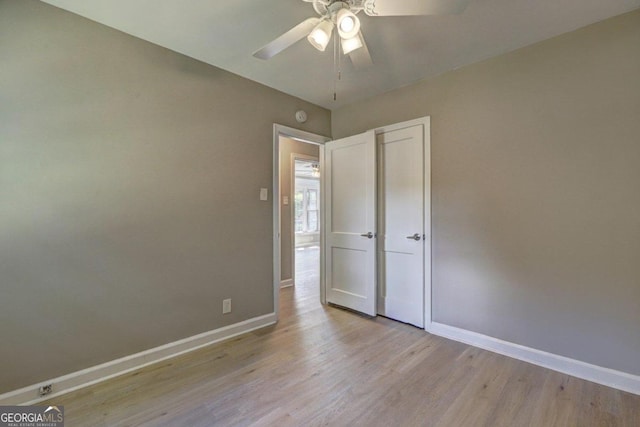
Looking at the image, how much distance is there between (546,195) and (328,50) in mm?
2040

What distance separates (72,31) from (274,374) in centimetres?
274

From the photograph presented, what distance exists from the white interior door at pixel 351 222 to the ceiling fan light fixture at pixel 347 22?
159 cm

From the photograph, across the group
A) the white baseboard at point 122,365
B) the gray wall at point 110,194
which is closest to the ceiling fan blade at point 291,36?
the gray wall at point 110,194

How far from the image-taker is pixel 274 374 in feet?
6.70

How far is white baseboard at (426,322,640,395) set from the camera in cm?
185

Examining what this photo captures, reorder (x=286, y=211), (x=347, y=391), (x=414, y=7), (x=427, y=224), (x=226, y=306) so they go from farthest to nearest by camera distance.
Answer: (x=286, y=211) < (x=427, y=224) < (x=226, y=306) < (x=347, y=391) < (x=414, y=7)

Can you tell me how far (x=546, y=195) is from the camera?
212 centimetres

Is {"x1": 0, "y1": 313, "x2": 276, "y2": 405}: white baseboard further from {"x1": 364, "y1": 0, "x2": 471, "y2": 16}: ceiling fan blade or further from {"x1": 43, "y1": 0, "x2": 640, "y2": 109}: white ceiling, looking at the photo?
{"x1": 364, "y1": 0, "x2": 471, "y2": 16}: ceiling fan blade

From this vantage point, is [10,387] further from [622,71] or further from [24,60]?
[622,71]

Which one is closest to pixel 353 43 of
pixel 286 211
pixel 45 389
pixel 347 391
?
pixel 347 391

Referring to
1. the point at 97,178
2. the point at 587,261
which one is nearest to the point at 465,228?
the point at 587,261

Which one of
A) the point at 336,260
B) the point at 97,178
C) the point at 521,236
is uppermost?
the point at 97,178

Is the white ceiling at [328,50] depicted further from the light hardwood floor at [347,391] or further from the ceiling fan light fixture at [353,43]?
the light hardwood floor at [347,391]

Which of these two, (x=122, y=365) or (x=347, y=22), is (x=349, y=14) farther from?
(x=122, y=365)
